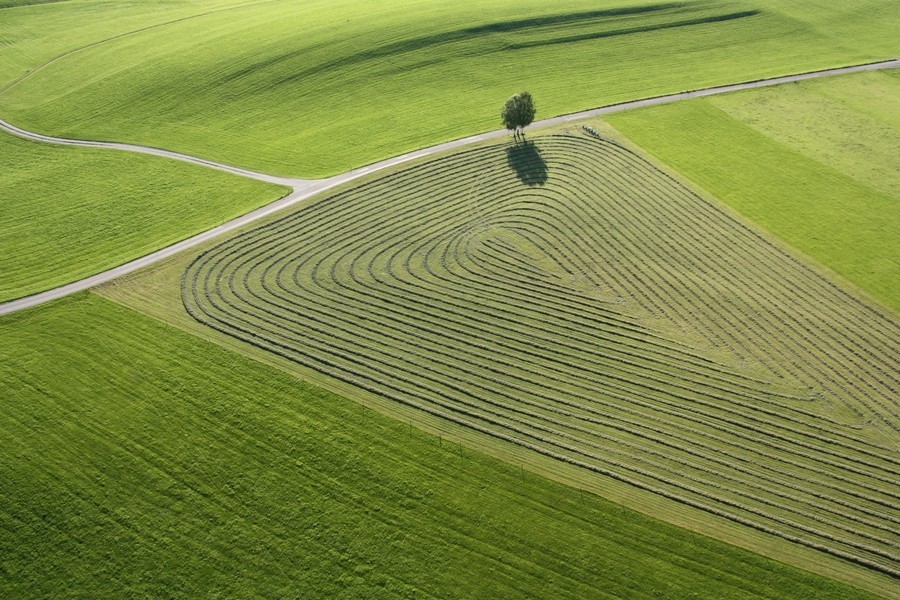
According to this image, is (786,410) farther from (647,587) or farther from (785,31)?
(785,31)

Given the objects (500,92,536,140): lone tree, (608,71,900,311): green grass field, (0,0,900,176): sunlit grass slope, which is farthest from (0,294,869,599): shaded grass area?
(500,92,536,140): lone tree

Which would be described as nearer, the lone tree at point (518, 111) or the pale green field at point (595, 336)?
the pale green field at point (595, 336)

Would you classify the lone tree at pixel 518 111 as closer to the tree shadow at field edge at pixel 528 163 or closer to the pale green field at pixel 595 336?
the tree shadow at field edge at pixel 528 163

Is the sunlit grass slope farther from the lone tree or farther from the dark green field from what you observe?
the lone tree

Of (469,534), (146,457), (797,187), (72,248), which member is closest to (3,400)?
(146,457)

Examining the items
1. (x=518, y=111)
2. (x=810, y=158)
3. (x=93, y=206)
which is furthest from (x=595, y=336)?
(x=93, y=206)

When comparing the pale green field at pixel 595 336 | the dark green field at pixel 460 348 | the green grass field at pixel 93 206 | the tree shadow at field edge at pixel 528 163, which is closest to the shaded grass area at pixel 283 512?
the dark green field at pixel 460 348
